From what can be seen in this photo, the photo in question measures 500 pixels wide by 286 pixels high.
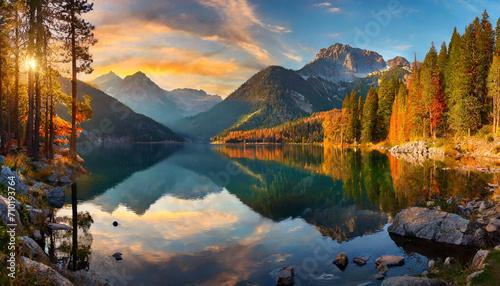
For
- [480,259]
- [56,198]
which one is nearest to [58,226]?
[56,198]

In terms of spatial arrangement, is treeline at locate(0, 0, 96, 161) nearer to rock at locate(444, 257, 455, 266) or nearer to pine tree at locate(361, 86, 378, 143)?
rock at locate(444, 257, 455, 266)

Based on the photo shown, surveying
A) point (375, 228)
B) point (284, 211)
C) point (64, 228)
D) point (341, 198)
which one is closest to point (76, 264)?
point (64, 228)

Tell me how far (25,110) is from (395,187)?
5148 centimetres

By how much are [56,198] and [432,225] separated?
25349 millimetres

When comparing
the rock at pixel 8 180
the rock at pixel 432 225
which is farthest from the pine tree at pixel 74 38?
the rock at pixel 432 225

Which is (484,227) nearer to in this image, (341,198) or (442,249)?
(442,249)

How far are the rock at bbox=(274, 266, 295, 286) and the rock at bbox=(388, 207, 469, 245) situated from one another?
28.2 feet

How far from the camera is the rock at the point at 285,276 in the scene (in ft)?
34.4

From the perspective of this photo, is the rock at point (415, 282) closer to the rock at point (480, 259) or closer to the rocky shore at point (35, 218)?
the rock at point (480, 259)

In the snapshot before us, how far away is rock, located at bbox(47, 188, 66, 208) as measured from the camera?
19.7m

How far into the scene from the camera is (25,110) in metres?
40.6

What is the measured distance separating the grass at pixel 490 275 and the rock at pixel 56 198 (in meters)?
23.7

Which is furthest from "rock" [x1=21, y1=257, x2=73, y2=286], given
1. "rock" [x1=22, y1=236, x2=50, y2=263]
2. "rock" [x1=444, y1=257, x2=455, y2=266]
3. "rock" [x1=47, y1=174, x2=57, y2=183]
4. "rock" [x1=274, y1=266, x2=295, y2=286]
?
"rock" [x1=47, y1=174, x2=57, y2=183]

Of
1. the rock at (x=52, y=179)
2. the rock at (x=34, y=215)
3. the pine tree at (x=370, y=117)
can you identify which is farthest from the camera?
the pine tree at (x=370, y=117)
